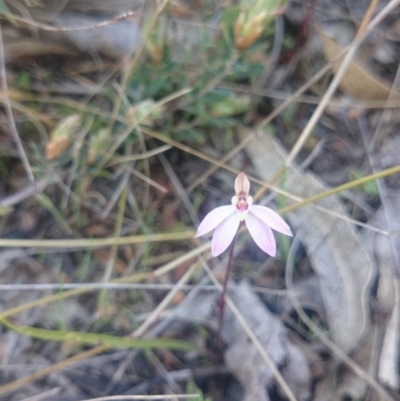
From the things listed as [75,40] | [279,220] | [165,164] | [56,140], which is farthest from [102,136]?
[279,220]

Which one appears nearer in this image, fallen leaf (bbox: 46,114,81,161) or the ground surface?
the ground surface

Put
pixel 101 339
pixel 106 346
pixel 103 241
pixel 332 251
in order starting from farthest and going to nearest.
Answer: pixel 103 241, pixel 332 251, pixel 106 346, pixel 101 339

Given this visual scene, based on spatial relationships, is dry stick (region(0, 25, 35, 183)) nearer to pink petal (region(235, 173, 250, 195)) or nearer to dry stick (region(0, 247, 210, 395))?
dry stick (region(0, 247, 210, 395))

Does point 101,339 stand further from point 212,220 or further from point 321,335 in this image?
point 321,335

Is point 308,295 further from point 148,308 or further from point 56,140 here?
point 56,140

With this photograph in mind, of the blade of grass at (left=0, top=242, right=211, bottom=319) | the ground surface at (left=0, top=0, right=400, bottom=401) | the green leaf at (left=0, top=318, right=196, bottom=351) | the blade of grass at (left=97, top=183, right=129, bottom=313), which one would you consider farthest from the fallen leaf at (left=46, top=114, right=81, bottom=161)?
the green leaf at (left=0, top=318, right=196, bottom=351)

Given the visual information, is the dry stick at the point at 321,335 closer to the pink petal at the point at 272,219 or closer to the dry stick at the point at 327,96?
the dry stick at the point at 327,96

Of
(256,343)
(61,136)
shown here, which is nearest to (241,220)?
(256,343)
